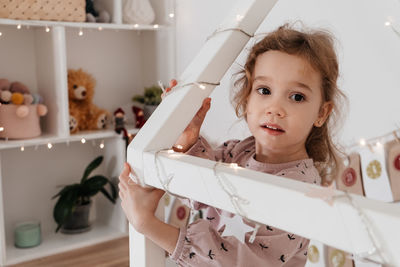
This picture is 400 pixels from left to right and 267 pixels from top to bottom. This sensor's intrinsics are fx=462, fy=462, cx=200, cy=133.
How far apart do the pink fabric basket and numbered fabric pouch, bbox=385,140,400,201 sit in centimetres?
147

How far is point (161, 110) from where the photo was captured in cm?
62

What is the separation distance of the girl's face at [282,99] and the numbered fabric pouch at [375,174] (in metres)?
0.49

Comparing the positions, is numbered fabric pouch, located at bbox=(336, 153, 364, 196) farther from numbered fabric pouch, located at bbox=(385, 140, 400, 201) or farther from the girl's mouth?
the girl's mouth

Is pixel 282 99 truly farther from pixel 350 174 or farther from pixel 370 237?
pixel 350 174

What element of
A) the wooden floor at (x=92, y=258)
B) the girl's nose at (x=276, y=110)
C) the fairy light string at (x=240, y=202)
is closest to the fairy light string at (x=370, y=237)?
the fairy light string at (x=240, y=202)

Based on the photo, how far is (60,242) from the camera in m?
2.22

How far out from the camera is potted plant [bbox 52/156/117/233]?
2.21 metres

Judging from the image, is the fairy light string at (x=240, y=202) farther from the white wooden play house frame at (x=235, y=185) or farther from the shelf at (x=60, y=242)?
the shelf at (x=60, y=242)

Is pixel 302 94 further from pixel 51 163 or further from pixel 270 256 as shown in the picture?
pixel 51 163

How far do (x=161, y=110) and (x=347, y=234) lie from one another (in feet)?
1.07

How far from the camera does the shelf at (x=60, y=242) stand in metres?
2.09

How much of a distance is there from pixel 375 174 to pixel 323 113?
0.46 m

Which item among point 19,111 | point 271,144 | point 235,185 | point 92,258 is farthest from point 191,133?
point 92,258

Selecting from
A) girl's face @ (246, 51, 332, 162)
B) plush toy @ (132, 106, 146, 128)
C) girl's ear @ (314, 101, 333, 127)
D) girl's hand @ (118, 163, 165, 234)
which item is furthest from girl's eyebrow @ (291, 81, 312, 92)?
plush toy @ (132, 106, 146, 128)
